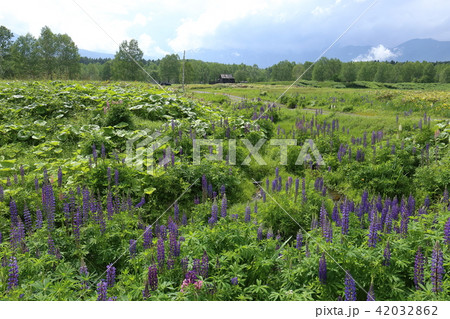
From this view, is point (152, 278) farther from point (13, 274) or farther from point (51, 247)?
point (51, 247)

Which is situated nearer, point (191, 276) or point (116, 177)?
point (191, 276)

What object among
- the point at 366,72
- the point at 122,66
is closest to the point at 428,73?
the point at 366,72

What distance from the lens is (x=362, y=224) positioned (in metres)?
5.80

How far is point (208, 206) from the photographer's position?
23.8 ft

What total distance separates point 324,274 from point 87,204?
477 centimetres

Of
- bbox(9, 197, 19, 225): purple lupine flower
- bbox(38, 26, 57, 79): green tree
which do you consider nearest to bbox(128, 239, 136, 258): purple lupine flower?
bbox(9, 197, 19, 225): purple lupine flower

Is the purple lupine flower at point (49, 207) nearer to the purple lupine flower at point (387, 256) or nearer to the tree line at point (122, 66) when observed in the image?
the purple lupine flower at point (387, 256)

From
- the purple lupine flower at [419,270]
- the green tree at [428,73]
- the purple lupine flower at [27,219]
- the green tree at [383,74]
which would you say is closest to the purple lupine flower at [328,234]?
the purple lupine flower at [419,270]

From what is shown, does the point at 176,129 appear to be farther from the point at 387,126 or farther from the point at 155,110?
the point at 387,126

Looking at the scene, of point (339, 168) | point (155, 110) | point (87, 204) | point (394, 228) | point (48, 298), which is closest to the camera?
point (48, 298)

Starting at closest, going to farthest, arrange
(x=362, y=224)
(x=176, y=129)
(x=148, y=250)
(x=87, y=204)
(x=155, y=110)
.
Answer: (x=148, y=250) → (x=362, y=224) → (x=87, y=204) → (x=176, y=129) → (x=155, y=110)

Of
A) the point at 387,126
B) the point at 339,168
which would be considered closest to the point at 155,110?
the point at 339,168

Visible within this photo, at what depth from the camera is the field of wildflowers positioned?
406 cm

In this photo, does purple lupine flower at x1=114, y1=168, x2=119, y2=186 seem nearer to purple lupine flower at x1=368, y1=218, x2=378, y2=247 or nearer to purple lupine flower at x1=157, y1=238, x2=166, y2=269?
purple lupine flower at x1=157, y1=238, x2=166, y2=269
